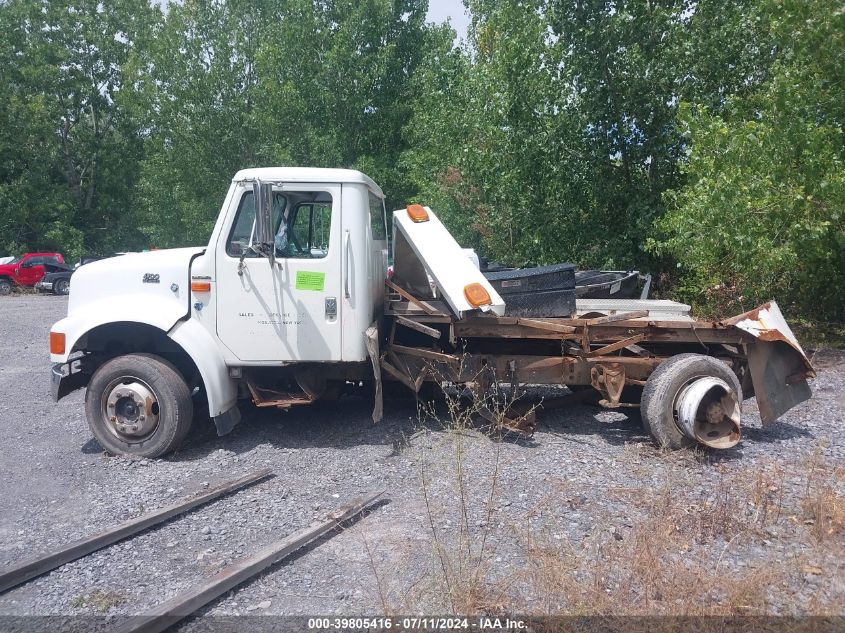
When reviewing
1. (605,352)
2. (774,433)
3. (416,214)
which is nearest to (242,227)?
(416,214)

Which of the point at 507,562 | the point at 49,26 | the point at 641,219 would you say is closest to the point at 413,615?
the point at 507,562

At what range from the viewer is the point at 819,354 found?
11570mm

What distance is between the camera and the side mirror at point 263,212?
590 centimetres

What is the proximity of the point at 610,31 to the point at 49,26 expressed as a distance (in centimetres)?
3680

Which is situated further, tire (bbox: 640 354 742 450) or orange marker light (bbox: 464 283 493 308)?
tire (bbox: 640 354 742 450)

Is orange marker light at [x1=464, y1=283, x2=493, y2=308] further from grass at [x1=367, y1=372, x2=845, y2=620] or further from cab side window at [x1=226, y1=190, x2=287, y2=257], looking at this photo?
cab side window at [x1=226, y1=190, x2=287, y2=257]

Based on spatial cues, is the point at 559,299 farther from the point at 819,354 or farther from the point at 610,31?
the point at 610,31

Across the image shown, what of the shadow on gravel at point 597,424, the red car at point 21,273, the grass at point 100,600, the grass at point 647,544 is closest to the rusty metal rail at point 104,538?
the grass at point 100,600

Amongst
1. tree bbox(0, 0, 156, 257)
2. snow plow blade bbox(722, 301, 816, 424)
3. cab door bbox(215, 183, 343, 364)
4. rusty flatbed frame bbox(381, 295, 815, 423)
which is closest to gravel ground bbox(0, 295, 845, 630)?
snow plow blade bbox(722, 301, 816, 424)

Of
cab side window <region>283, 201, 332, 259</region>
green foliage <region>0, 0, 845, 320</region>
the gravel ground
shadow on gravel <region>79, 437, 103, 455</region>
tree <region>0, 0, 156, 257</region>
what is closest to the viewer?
the gravel ground

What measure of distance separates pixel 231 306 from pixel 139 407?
48.2 inches

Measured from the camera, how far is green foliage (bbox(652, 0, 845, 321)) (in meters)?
10.2

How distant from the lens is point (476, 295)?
20.5 ft

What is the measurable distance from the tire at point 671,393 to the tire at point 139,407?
4.12m
